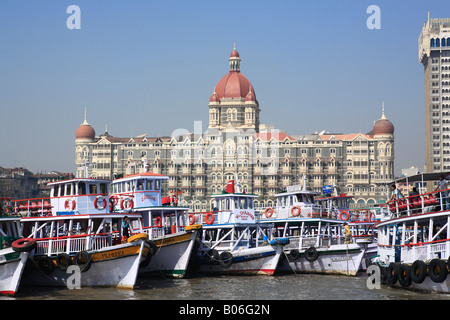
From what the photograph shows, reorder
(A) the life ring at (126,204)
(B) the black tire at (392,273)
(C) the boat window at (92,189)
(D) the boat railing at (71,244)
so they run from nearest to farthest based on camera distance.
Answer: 1. (B) the black tire at (392,273)
2. (D) the boat railing at (71,244)
3. (C) the boat window at (92,189)
4. (A) the life ring at (126,204)

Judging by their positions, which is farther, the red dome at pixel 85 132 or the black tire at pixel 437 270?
the red dome at pixel 85 132

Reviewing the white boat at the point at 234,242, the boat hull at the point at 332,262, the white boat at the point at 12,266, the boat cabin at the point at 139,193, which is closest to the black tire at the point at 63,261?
the white boat at the point at 12,266

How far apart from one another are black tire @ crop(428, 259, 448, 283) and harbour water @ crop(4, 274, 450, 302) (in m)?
0.71

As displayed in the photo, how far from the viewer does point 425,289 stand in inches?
1111

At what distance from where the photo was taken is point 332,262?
129 feet

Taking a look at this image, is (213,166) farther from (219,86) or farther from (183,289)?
(183,289)

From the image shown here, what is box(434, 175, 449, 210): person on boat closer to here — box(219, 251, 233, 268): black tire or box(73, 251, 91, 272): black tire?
box(219, 251, 233, 268): black tire

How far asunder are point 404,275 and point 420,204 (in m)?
3.65

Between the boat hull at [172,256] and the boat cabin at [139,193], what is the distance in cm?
430

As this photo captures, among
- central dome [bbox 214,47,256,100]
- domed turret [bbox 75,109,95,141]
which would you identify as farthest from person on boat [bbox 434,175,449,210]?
domed turret [bbox 75,109,95,141]

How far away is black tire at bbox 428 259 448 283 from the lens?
26906 mm

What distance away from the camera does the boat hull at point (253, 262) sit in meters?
38.4

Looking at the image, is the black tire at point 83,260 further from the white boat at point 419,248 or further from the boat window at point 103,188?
the white boat at point 419,248

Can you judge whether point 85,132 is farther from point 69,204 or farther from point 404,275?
Answer: point 404,275
